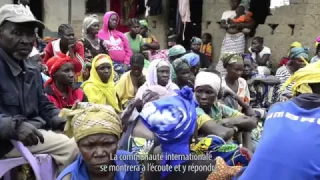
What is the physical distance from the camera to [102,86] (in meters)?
5.61

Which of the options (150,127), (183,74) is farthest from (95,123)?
(183,74)

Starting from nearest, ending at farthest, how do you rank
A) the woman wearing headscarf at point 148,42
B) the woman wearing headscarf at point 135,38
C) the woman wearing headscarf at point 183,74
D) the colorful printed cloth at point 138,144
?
1. the colorful printed cloth at point 138,144
2. the woman wearing headscarf at point 183,74
3. the woman wearing headscarf at point 135,38
4. the woman wearing headscarf at point 148,42

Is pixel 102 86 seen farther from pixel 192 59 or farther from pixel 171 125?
pixel 171 125

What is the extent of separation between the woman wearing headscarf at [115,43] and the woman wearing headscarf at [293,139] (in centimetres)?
557

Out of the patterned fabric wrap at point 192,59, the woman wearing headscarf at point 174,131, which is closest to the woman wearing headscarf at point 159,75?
the patterned fabric wrap at point 192,59

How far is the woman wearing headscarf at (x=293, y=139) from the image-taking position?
2.33 metres

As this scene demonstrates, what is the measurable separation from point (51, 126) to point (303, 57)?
455 cm

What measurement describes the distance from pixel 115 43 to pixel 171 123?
19.4ft

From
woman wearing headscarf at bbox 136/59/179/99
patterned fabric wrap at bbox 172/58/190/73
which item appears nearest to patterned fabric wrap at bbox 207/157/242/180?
woman wearing headscarf at bbox 136/59/179/99

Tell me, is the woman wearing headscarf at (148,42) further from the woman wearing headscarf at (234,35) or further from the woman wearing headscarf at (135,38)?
the woman wearing headscarf at (234,35)

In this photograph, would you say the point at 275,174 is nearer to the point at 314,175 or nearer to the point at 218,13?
the point at 314,175

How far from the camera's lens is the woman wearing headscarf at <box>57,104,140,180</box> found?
2.69m

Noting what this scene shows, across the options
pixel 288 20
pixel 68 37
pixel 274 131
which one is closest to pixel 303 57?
pixel 288 20

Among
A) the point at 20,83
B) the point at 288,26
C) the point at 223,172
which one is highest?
the point at 288,26
